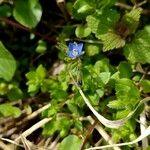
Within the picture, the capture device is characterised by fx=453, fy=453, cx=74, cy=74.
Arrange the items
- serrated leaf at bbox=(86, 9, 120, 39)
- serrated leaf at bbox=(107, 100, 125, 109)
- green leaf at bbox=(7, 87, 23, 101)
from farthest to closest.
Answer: green leaf at bbox=(7, 87, 23, 101) < serrated leaf at bbox=(86, 9, 120, 39) < serrated leaf at bbox=(107, 100, 125, 109)

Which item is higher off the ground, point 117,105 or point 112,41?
point 112,41

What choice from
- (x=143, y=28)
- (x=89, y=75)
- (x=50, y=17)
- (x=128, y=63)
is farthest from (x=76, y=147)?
(x=50, y=17)

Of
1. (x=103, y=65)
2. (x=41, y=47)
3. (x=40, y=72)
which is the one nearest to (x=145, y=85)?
(x=103, y=65)

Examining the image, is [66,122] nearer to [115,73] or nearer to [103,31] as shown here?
[115,73]

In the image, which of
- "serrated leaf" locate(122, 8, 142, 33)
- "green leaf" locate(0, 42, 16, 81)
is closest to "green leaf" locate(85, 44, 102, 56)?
"serrated leaf" locate(122, 8, 142, 33)

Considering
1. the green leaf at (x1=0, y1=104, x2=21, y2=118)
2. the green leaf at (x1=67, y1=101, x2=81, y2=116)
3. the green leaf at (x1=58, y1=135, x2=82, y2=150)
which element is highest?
the green leaf at (x1=67, y1=101, x2=81, y2=116)

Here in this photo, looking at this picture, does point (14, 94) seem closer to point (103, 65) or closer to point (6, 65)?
point (6, 65)

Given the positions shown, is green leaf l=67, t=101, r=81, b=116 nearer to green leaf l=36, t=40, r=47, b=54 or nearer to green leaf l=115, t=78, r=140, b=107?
green leaf l=115, t=78, r=140, b=107
